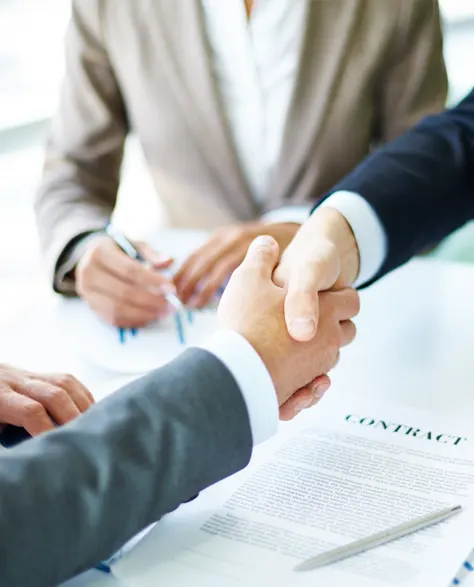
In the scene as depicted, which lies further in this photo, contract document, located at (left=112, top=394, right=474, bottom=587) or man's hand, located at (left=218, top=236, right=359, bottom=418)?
man's hand, located at (left=218, top=236, right=359, bottom=418)

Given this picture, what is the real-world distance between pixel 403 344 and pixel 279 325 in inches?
9.1

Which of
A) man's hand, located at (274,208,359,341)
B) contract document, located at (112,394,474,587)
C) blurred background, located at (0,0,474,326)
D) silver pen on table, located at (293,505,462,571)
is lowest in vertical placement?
blurred background, located at (0,0,474,326)

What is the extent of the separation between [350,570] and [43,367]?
0.49m

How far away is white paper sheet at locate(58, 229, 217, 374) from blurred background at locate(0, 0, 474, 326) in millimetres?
781

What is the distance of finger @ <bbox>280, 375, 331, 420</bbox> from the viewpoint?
66 centimetres

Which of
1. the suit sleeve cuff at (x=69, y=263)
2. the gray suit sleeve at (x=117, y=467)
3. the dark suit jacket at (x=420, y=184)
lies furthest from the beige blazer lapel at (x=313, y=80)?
the gray suit sleeve at (x=117, y=467)

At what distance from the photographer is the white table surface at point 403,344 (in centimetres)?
76

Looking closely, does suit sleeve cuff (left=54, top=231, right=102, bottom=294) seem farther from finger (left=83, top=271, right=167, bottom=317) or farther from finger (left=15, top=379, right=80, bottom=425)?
finger (left=15, top=379, right=80, bottom=425)

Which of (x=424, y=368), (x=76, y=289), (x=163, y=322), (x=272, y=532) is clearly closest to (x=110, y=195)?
(x=76, y=289)

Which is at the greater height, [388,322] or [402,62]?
[402,62]

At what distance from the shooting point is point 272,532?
22.2 inches

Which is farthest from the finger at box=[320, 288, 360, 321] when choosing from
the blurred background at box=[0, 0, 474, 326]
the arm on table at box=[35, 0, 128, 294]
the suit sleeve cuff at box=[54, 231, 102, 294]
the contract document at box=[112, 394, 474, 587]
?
the blurred background at box=[0, 0, 474, 326]

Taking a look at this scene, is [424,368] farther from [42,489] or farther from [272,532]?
[42,489]

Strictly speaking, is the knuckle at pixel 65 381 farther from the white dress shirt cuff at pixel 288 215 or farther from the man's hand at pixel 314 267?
the white dress shirt cuff at pixel 288 215
